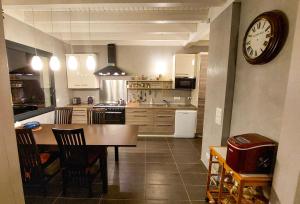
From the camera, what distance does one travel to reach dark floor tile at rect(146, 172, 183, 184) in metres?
2.69

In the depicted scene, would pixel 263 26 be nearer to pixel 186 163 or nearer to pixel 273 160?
pixel 273 160

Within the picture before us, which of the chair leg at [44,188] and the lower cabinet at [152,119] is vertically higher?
the lower cabinet at [152,119]

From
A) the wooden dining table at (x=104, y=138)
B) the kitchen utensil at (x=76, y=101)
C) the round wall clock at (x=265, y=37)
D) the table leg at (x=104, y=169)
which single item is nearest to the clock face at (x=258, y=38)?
the round wall clock at (x=265, y=37)

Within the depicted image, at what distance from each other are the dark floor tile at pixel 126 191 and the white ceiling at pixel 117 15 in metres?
2.76

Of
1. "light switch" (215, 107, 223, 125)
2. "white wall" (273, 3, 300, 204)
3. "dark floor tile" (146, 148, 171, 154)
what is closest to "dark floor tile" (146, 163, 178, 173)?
"dark floor tile" (146, 148, 171, 154)

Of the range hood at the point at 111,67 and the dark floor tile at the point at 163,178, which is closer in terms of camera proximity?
the dark floor tile at the point at 163,178

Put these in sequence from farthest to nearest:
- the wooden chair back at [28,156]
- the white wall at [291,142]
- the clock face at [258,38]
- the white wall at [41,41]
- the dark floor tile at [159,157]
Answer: the dark floor tile at [159,157] → the white wall at [41,41] → the wooden chair back at [28,156] → the clock face at [258,38] → the white wall at [291,142]

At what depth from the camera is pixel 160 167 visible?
3.13 m

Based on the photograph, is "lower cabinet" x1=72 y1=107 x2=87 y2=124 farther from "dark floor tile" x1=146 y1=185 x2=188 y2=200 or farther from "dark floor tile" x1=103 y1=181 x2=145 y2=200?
"dark floor tile" x1=146 y1=185 x2=188 y2=200

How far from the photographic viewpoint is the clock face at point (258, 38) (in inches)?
62.9

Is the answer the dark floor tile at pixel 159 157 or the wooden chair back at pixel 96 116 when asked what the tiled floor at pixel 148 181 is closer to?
the dark floor tile at pixel 159 157

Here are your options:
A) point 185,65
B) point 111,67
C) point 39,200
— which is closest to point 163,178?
point 39,200

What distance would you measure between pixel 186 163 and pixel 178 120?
5.03 feet

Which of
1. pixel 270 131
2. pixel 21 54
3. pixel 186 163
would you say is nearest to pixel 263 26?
pixel 270 131
